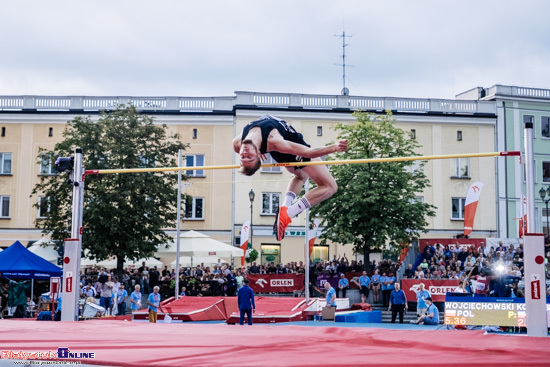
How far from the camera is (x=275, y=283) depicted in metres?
32.2

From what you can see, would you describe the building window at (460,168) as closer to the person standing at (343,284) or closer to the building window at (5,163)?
the person standing at (343,284)

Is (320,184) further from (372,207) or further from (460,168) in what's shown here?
(460,168)

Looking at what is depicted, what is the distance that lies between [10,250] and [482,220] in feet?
104

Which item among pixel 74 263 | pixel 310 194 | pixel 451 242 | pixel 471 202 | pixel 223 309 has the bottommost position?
pixel 223 309

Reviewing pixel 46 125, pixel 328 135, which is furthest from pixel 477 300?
pixel 46 125

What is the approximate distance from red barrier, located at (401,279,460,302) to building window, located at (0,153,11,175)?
92.0ft

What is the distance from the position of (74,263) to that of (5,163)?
33.6 meters

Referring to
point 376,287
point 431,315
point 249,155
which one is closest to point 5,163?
point 376,287

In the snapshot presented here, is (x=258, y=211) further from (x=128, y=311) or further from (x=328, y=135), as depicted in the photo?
(x=128, y=311)

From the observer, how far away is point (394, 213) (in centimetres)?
3491

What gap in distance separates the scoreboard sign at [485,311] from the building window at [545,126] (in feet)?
99.2

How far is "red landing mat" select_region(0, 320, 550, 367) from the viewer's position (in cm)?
688

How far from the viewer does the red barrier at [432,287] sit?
28.0 meters

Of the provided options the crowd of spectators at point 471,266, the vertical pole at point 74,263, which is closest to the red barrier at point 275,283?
the crowd of spectators at point 471,266
